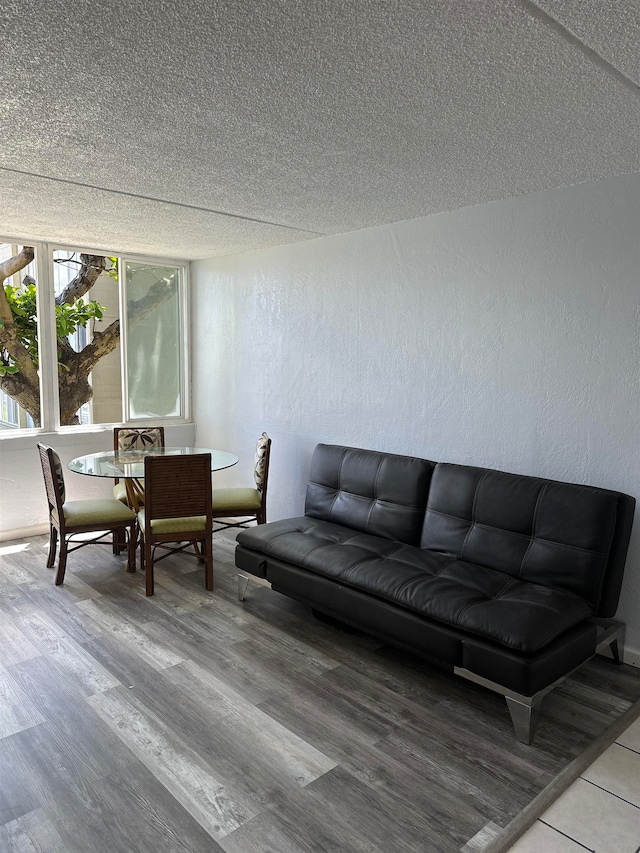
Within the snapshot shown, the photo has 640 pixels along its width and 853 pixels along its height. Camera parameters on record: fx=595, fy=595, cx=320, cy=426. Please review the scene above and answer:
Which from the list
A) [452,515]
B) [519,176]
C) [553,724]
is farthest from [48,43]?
[553,724]

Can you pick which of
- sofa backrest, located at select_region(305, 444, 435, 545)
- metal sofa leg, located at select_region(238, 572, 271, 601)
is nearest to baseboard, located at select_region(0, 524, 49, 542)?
metal sofa leg, located at select_region(238, 572, 271, 601)

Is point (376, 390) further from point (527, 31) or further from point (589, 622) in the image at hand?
point (527, 31)

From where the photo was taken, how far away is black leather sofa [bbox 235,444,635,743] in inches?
95.3

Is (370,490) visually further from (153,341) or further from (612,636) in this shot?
(153,341)

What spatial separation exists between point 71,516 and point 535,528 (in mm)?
2830

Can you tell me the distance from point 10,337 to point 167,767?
456 cm

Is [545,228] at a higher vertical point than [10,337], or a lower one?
higher

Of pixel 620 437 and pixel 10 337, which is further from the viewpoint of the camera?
pixel 10 337

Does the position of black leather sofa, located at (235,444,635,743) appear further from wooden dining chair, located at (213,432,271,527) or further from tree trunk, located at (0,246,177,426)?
tree trunk, located at (0,246,177,426)

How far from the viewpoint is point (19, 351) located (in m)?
5.59

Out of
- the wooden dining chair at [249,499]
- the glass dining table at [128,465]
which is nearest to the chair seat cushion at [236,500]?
the wooden dining chair at [249,499]

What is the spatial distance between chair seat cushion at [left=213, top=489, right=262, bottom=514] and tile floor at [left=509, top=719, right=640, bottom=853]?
267 centimetres

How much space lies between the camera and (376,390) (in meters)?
4.08

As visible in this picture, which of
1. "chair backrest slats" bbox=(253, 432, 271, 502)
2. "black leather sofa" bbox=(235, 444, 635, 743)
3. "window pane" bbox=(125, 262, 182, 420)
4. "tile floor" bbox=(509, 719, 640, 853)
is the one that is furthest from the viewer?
"window pane" bbox=(125, 262, 182, 420)
